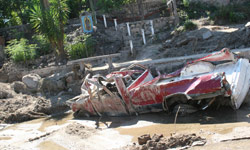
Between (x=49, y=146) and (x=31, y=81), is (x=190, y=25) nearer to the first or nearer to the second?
(x=31, y=81)

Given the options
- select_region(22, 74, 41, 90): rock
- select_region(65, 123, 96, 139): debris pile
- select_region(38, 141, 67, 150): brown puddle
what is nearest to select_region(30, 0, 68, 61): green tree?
select_region(22, 74, 41, 90): rock

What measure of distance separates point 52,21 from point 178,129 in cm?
1074

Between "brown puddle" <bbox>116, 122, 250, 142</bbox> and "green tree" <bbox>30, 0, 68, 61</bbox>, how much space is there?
9104 millimetres

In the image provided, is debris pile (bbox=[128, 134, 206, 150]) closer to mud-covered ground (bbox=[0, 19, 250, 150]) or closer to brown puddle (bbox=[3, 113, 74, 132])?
mud-covered ground (bbox=[0, 19, 250, 150])

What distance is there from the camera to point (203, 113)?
7.65 meters

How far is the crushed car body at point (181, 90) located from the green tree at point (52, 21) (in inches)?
253

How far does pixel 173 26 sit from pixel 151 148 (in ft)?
42.6

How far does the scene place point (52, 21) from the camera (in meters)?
15.0

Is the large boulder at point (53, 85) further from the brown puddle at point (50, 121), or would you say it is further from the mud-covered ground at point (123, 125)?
the brown puddle at point (50, 121)

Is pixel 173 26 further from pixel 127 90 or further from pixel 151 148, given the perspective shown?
pixel 151 148

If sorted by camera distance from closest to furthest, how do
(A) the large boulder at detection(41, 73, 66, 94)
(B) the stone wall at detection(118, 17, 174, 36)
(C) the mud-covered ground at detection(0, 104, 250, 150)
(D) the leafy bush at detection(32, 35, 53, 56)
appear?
(C) the mud-covered ground at detection(0, 104, 250, 150) < (A) the large boulder at detection(41, 73, 66, 94) < (D) the leafy bush at detection(32, 35, 53, 56) < (B) the stone wall at detection(118, 17, 174, 36)

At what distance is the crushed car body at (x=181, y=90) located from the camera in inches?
273

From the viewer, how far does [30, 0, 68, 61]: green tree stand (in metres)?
15.0

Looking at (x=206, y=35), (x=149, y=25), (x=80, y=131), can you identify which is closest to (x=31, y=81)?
(x=80, y=131)
